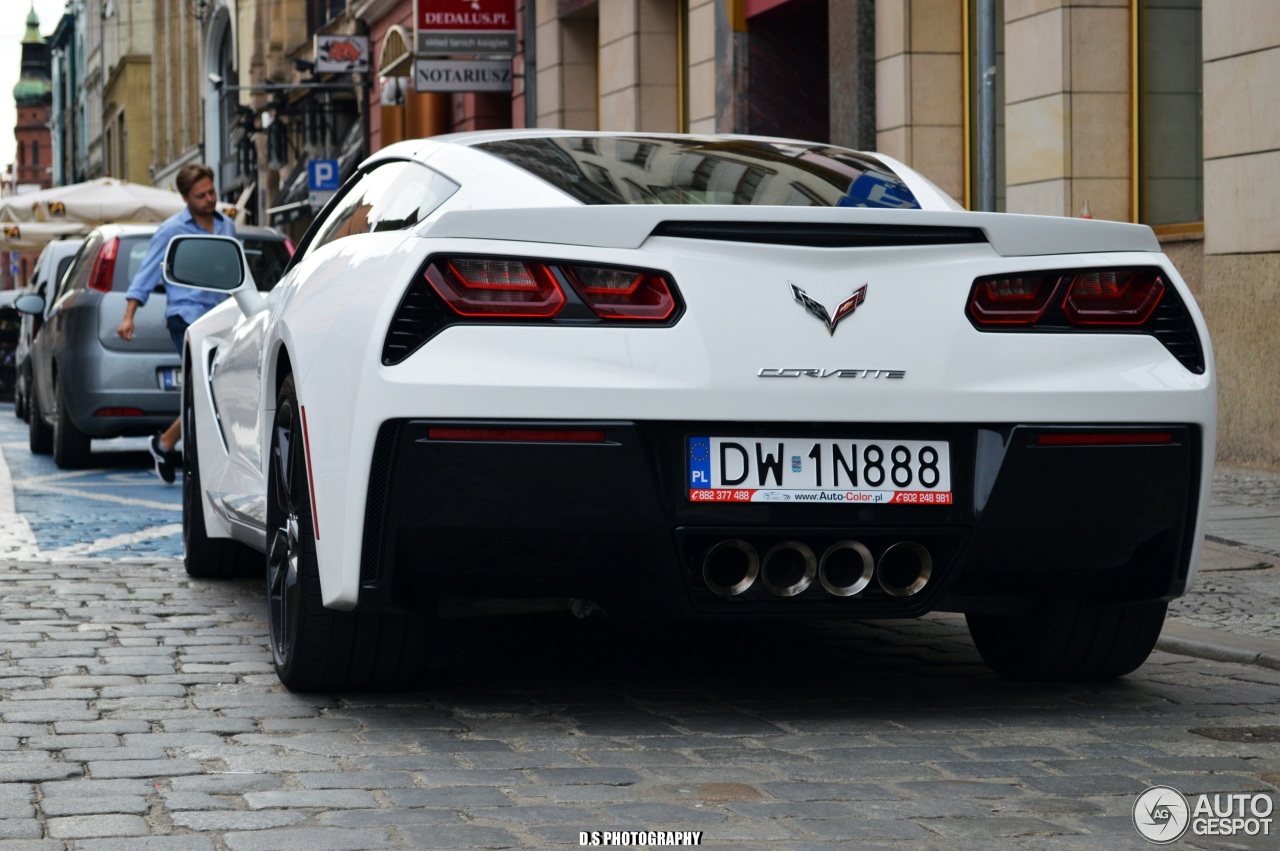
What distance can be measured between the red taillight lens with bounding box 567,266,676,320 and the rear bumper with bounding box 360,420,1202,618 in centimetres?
25

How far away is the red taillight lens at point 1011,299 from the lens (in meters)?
4.74

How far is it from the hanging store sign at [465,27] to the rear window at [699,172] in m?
19.8

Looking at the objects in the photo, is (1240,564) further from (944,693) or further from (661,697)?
(661,697)

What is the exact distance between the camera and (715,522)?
4.56 metres

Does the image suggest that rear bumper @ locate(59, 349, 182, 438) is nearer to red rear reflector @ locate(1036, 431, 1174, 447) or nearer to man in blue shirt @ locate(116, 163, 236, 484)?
man in blue shirt @ locate(116, 163, 236, 484)

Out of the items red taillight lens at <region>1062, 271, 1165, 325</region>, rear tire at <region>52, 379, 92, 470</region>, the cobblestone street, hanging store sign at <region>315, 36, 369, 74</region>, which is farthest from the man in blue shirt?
hanging store sign at <region>315, 36, 369, 74</region>

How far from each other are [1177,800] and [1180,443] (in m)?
1.06

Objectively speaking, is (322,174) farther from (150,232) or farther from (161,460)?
(161,460)

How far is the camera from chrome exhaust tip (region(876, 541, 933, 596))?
475 cm

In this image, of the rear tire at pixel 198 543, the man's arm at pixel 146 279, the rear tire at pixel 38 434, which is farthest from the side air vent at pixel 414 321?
the rear tire at pixel 38 434

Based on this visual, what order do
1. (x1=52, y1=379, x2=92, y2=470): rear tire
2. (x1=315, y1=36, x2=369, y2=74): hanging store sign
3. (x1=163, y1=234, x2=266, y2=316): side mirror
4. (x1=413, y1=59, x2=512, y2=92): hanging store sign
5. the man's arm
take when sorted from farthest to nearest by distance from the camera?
(x1=315, y1=36, x2=369, y2=74): hanging store sign
(x1=413, y1=59, x2=512, y2=92): hanging store sign
(x1=52, y1=379, x2=92, y2=470): rear tire
the man's arm
(x1=163, y1=234, x2=266, y2=316): side mirror

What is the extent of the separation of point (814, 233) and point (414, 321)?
0.90 m

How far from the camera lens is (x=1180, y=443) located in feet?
15.9

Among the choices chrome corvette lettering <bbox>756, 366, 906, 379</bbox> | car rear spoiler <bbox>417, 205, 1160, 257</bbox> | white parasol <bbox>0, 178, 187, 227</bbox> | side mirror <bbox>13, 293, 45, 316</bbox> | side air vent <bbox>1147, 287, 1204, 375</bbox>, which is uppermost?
white parasol <bbox>0, 178, 187, 227</bbox>
